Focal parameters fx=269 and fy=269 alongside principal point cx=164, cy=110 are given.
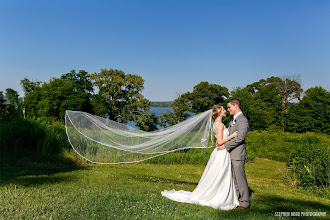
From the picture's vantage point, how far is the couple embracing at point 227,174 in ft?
17.1

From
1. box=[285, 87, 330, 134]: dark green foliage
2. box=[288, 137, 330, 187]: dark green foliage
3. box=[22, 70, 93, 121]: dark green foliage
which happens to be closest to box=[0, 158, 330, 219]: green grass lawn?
box=[288, 137, 330, 187]: dark green foliage

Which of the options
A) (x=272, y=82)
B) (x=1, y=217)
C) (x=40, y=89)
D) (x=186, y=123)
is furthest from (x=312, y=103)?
(x=40, y=89)

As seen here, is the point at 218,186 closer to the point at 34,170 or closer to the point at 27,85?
the point at 34,170

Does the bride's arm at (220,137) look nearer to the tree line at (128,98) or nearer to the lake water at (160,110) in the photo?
the tree line at (128,98)

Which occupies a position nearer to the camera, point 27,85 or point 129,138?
point 129,138

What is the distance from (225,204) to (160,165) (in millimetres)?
5690

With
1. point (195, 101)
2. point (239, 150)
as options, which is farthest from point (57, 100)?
point (239, 150)

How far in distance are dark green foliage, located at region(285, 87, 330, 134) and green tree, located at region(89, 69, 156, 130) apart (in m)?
21.6

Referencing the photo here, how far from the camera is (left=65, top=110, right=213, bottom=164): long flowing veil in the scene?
7.32m

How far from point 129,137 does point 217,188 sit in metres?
3.45

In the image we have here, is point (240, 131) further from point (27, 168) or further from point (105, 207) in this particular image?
point (27, 168)

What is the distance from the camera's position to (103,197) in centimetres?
503

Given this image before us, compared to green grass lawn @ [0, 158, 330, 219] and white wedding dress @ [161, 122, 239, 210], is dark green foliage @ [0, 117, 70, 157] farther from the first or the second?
white wedding dress @ [161, 122, 239, 210]

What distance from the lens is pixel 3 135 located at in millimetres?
9781
